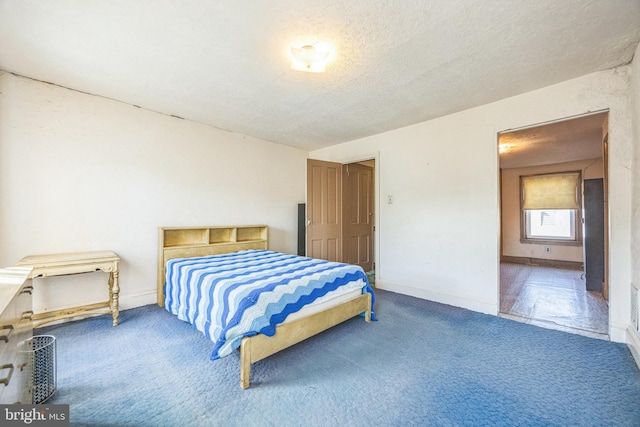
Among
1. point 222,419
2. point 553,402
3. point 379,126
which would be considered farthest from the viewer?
point 379,126

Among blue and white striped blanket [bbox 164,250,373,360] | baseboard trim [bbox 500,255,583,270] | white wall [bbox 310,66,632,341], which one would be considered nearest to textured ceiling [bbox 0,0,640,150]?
white wall [bbox 310,66,632,341]

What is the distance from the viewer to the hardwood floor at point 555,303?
2809mm

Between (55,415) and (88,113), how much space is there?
3.04 m

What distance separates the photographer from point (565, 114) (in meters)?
2.67

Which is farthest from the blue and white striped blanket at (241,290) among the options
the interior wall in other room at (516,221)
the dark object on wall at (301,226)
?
the interior wall in other room at (516,221)

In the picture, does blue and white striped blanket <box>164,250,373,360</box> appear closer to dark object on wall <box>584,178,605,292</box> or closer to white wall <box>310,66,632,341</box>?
white wall <box>310,66,632,341</box>

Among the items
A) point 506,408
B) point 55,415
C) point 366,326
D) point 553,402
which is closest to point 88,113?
point 55,415

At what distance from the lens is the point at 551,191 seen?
6164 mm

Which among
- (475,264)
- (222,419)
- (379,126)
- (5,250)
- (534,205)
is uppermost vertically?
(379,126)

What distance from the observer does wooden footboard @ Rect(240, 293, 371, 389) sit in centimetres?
182

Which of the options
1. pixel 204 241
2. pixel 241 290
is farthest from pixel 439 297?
pixel 204 241

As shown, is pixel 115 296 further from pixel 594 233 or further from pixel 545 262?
pixel 545 262

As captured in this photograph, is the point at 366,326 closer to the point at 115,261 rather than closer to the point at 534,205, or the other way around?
the point at 115,261

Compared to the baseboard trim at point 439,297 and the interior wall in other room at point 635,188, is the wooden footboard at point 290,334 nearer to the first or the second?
the baseboard trim at point 439,297
